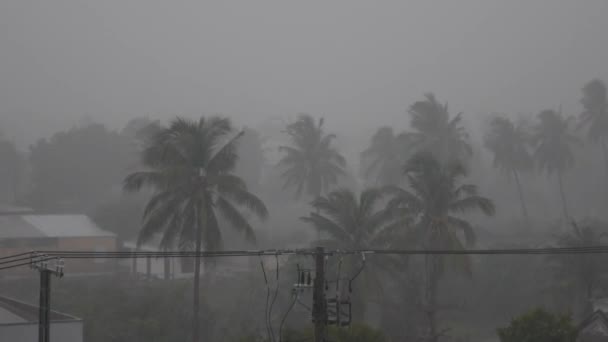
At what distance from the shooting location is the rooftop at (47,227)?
143ft

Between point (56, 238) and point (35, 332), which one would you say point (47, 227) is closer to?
point (56, 238)

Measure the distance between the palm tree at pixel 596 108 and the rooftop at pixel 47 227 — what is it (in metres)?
40.5

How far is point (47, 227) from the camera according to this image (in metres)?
45.8

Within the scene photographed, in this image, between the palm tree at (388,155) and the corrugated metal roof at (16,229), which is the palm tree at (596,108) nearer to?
the palm tree at (388,155)

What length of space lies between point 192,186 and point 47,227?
61.9 ft

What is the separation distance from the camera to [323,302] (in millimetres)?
16797

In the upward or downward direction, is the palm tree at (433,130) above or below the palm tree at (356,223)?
above

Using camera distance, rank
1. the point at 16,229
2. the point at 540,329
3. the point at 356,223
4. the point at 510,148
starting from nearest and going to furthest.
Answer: the point at 540,329 < the point at 356,223 < the point at 16,229 < the point at 510,148

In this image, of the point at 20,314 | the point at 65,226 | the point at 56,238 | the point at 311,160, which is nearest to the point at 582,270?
the point at 311,160

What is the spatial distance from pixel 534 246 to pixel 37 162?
5325 cm

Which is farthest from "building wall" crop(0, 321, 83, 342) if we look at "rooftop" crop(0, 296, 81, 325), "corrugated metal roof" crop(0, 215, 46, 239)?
"corrugated metal roof" crop(0, 215, 46, 239)

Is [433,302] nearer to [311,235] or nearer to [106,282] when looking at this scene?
[106,282]

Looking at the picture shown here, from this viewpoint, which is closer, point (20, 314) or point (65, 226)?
point (20, 314)

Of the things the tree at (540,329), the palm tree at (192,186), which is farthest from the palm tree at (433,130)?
the tree at (540,329)
